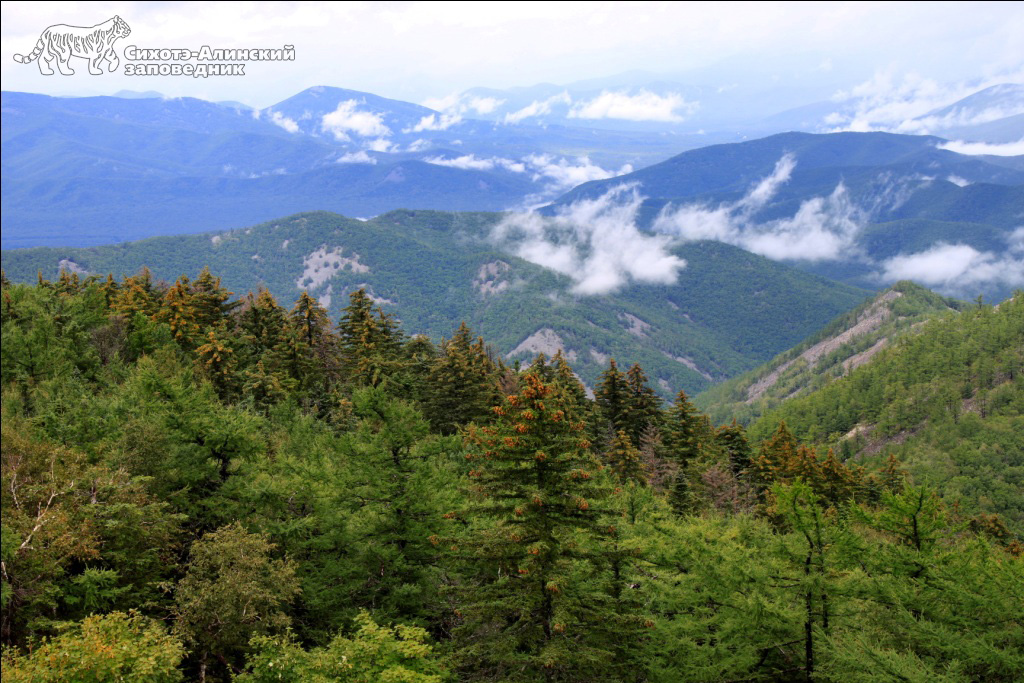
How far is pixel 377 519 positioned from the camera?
25953 millimetres

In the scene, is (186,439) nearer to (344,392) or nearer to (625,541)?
(625,541)

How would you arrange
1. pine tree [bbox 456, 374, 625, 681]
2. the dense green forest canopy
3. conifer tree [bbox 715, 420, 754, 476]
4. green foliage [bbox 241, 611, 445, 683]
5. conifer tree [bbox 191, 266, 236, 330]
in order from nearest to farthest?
green foliage [bbox 241, 611, 445, 683], the dense green forest canopy, pine tree [bbox 456, 374, 625, 681], conifer tree [bbox 191, 266, 236, 330], conifer tree [bbox 715, 420, 754, 476]

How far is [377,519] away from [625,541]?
930 cm

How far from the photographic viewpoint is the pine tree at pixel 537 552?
64.5ft

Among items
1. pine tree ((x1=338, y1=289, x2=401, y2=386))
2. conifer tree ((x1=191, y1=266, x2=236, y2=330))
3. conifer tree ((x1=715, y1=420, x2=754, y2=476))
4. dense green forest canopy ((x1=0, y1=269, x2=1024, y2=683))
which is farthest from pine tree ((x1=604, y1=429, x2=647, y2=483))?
conifer tree ((x1=191, y1=266, x2=236, y2=330))

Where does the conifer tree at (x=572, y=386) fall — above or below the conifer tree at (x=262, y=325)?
below

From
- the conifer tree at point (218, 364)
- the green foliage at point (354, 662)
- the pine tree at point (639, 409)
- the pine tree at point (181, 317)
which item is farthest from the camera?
the pine tree at point (639, 409)

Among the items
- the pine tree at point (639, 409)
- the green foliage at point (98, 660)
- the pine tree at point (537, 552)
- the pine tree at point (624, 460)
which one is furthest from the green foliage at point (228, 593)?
the pine tree at point (639, 409)

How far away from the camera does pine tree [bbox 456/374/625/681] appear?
64.5 ft

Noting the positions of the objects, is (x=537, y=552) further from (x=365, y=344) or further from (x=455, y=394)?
(x=365, y=344)

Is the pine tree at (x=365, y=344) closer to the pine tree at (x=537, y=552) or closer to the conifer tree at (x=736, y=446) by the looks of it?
the conifer tree at (x=736, y=446)

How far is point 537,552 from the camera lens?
19016 mm

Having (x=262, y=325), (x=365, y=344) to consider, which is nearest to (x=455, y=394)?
(x=365, y=344)

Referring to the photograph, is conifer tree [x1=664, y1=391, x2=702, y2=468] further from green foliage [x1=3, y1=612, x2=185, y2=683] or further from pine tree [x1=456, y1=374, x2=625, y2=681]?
green foliage [x1=3, y1=612, x2=185, y2=683]
